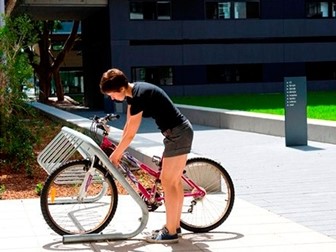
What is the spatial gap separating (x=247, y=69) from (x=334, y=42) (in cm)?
592

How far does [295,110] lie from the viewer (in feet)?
51.9

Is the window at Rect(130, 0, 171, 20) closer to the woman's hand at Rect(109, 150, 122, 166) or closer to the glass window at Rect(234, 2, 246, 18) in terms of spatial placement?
the glass window at Rect(234, 2, 246, 18)

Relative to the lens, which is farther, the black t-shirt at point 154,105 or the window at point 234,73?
the window at point 234,73

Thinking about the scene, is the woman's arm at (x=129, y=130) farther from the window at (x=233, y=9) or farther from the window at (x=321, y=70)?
the window at (x=321, y=70)

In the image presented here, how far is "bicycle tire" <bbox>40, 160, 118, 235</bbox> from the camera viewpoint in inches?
268

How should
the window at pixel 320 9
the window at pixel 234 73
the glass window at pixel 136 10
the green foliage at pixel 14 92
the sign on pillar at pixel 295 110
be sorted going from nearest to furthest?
the green foliage at pixel 14 92, the sign on pillar at pixel 295 110, the glass window at pixel 136 10, the window at pixel 234 73, the window at pixel 320 9

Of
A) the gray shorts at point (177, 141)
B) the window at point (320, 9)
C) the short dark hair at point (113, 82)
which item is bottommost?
the gray shorts at point (177, 141)

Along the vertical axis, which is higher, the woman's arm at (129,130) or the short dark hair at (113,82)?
the short dark hair at (113,82)

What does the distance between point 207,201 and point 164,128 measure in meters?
1.20

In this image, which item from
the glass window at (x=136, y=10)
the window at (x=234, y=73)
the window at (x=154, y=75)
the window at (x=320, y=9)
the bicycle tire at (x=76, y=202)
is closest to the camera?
the bicycle tire at (x=76, y=202)

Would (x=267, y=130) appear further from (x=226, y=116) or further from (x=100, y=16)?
(x=100, y=16)

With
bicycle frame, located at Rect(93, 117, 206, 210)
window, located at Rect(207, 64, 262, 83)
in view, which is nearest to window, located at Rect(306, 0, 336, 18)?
window, located at Rect(207, 64, 262, 83)

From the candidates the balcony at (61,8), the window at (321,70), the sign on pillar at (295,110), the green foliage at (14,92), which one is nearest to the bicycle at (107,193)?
the green foliage at (14,92)

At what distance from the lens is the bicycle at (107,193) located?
6.88m
